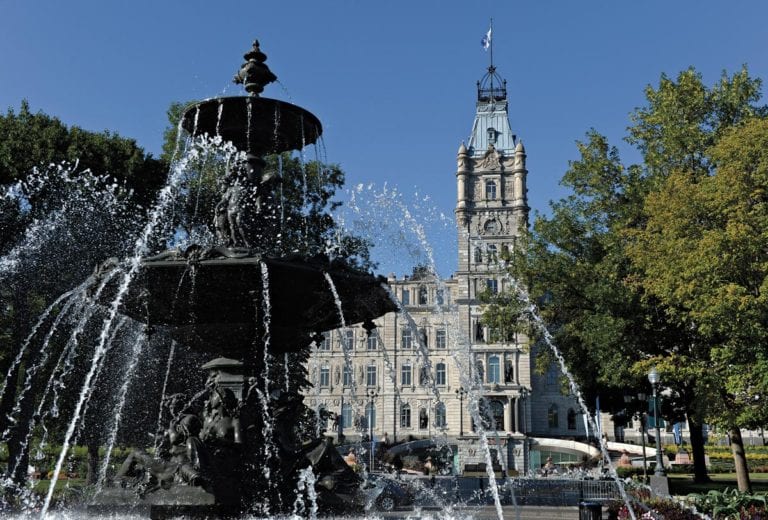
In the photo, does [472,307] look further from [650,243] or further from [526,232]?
[650,243]

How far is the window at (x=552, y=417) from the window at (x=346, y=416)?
17.6 m

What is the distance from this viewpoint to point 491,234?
63.6 m

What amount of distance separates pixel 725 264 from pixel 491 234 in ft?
148

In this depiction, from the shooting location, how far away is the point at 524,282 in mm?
26578

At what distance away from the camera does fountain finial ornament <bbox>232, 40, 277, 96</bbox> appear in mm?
10039

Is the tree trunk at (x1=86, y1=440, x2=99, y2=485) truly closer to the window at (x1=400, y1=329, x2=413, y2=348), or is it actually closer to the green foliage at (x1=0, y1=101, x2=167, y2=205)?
the green foliage at (x1=0, y1=101, x2=167, y2=205)

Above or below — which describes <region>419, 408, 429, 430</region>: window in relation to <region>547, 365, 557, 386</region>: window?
below

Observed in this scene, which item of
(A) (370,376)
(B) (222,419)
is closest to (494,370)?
(A) (370,376)

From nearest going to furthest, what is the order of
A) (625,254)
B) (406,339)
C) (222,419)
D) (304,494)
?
(304,494)
(222,419)
(625,254)
(406,339)

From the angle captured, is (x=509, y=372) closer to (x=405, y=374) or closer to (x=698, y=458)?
(x=405, y=374)

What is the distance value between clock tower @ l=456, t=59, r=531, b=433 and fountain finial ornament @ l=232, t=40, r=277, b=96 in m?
51.1

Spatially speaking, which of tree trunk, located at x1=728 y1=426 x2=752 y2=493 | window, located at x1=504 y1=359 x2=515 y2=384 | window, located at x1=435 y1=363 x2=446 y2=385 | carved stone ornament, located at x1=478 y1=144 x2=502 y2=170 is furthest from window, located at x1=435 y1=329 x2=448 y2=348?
tree trunk, located at x1=728 y1=426 x2=752 y2=493

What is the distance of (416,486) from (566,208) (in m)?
14.1

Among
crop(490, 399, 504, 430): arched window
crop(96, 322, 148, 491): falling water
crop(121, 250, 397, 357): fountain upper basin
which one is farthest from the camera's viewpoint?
crop(490, 399, 504, 430): arched window
